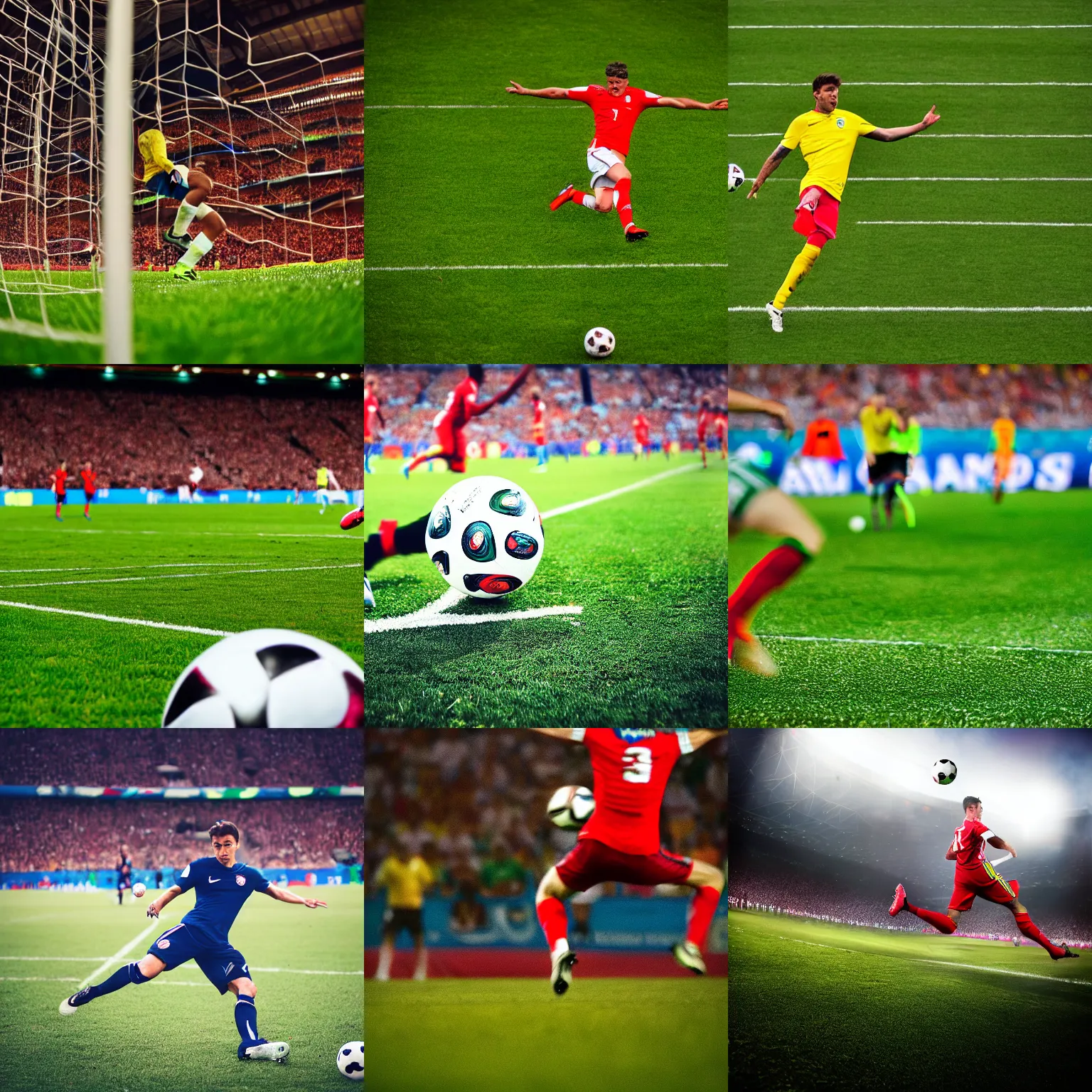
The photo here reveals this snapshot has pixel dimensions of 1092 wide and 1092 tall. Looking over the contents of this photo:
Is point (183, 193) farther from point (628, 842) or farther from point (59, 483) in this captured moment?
point (628, 842)

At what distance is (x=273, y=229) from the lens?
421 cm

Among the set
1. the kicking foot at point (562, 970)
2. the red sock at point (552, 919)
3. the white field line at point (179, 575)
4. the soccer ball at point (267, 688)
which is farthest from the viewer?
the white field line at point (179, 575)

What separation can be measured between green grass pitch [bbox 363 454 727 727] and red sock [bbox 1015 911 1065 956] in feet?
5.09

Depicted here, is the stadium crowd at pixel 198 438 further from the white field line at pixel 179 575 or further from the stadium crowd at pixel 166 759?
the stadium crowd at pixel 166 759

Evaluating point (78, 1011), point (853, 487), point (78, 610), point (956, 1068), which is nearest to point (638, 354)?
point (853, 487)

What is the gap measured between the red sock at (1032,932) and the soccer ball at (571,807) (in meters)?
1.92

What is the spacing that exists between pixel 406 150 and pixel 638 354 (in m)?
1.42

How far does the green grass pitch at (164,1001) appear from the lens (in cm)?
389

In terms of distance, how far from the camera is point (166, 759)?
13.5 ft

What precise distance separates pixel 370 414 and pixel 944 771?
2.97 m

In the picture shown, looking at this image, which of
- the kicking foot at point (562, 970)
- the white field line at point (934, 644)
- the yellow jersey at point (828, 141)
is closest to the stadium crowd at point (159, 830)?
the kicking foot at point (562, 970)

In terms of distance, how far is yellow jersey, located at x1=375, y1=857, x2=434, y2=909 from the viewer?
4.05m

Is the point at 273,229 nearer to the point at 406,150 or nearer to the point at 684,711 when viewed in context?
the point at 406,150

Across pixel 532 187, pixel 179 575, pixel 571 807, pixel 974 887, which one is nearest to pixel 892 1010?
pixel 974 887
